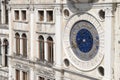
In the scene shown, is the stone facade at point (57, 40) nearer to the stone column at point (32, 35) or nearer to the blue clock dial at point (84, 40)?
the stone column at point (32, 35)

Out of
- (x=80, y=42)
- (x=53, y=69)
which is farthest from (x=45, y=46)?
(x=80, y=42)

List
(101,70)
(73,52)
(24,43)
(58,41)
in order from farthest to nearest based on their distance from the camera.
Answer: (24,43), (58,41), (73,52), (101,70)

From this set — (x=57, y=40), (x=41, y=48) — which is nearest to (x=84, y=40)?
(x=57, y=40)

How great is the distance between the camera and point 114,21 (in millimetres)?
22609

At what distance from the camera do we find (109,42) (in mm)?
22750

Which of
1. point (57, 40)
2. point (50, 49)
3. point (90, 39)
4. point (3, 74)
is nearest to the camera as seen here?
point (90, 39)

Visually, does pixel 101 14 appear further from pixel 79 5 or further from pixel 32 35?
pixel 32 35

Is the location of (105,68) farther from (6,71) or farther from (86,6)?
(6,71)

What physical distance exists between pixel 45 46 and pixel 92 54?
5813 millimetres

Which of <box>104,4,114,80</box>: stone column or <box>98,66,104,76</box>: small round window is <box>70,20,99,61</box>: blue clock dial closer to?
<box>98,66,104,76</box>: small round window

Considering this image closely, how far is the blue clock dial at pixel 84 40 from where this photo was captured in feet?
80.7

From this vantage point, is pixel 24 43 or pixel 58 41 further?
pixel 24 43

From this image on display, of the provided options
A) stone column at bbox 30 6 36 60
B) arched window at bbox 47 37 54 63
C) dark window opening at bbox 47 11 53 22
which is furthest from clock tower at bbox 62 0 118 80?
stone column at bbox 30 6 36 60

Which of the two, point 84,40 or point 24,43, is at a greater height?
point 84,40
